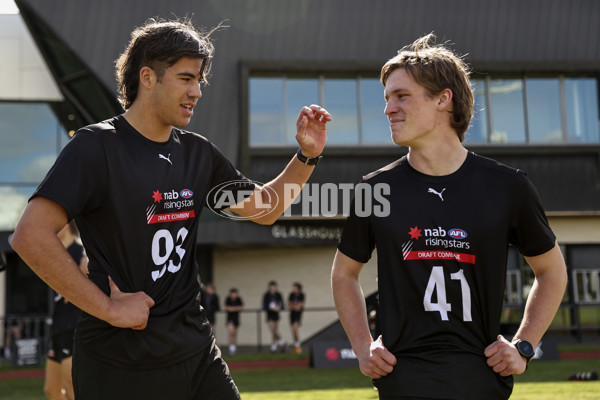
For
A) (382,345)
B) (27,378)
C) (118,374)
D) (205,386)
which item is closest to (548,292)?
(382,345)

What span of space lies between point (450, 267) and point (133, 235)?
1.33 metres

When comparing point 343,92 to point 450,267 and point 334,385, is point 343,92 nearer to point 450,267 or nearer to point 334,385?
point 334,385

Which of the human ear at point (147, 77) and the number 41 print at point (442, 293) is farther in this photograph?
the human ear at point (147, 77)

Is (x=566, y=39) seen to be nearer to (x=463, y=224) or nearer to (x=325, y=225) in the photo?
(x=325, y=225)

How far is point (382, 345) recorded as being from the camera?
3.11 meters

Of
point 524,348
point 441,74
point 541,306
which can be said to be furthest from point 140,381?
point 441,74

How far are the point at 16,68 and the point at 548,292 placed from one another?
23002 mm

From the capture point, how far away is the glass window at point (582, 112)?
23312 mm

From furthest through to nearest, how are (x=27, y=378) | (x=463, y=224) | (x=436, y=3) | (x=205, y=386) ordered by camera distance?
(x=436, y=3)
(x=27, y=378)
(x=205, y=386)
(x=463, y=224)

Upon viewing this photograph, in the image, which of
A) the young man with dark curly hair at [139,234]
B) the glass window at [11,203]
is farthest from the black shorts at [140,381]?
the glass window at [11,203]

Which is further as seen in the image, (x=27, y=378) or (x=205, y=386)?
(x=27, y=378)

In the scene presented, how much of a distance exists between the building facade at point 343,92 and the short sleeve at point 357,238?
1751cm

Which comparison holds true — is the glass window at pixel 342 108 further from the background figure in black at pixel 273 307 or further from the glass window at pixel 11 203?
the glass window at pixel 11 203

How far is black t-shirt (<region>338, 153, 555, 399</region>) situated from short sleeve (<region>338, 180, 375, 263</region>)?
6cm
